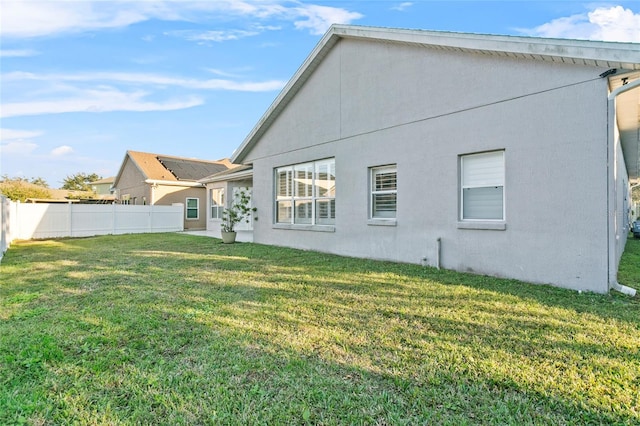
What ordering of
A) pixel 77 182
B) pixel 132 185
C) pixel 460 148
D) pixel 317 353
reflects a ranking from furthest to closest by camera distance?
pixel 77 182 < pixel 132 185 < pixel 460 148 < pixel 317 353

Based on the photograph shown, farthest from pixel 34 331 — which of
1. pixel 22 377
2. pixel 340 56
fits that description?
pixel 340 56

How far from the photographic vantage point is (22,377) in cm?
286

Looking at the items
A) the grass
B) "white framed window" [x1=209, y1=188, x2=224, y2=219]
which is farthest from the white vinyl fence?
the grass

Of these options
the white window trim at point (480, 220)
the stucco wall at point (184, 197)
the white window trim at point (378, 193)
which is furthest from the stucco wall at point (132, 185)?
the white window trim at point (480, 220)

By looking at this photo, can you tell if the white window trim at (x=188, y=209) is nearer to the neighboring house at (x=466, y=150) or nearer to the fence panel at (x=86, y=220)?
the fence panel at (x=86, y=220)

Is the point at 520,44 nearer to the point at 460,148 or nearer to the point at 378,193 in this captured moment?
the point at 460,148

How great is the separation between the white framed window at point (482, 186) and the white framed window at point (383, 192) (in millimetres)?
1746

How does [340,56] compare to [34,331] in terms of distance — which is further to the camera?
[340,56]

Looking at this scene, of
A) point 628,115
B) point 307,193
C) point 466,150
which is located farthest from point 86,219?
point 628,115

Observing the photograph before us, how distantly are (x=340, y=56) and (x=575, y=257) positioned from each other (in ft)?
25.6

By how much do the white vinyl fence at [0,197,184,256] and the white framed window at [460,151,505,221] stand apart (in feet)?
60.2

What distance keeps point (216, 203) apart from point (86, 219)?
6.82 metres

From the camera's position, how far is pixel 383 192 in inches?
348

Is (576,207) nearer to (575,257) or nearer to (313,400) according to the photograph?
(575,257)
